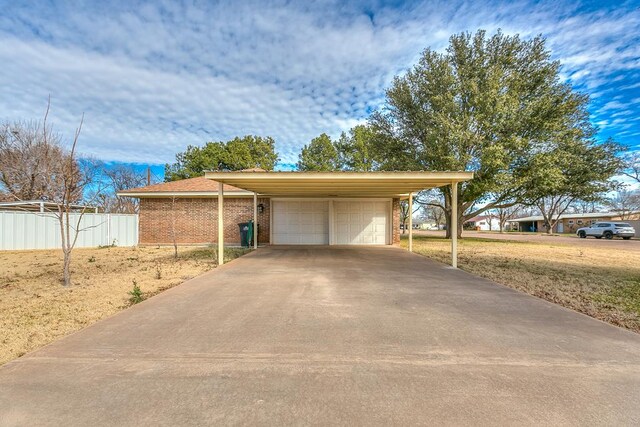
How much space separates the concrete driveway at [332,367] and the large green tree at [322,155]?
86.8ft

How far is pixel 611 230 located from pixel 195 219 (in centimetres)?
3043

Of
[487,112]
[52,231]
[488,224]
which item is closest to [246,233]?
[52,231]

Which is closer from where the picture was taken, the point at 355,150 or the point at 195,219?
the point at 195,219

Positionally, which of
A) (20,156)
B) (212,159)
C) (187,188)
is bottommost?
(187,188)

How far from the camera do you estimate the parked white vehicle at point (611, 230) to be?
22336 millimetres

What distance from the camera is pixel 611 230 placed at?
74.8ft

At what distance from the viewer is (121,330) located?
3574mm

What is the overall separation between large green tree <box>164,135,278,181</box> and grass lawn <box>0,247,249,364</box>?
18.4 metres

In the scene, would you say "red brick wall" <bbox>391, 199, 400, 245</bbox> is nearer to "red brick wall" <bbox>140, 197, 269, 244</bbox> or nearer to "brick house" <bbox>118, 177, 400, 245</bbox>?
"brick house" <bbox>118, 177, 400, 245</bbox>

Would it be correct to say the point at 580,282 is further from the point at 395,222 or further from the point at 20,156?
the point at 20,156

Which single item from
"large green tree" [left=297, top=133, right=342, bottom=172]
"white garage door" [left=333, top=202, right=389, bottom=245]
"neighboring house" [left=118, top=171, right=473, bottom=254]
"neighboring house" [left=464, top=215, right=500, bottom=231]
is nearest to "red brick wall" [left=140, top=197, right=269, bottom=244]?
"neighboring house" [left=118, top=171, right=473, bottom=254]

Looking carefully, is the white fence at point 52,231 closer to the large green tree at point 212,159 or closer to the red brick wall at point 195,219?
the red brick wall at point 195,219

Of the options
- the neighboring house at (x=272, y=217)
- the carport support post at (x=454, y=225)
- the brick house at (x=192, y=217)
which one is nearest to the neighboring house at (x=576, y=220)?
the neighboring house at (x=272, y=217)

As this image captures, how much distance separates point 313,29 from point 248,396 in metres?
11.9
